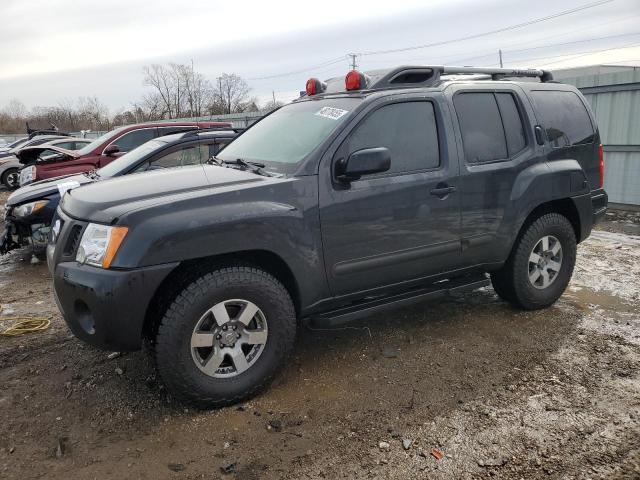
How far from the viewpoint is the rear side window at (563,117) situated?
175 inches

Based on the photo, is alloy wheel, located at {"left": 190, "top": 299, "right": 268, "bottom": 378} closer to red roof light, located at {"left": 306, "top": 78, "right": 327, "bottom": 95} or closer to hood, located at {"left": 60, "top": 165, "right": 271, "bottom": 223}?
A: hood, located at {"left": 60, "top": 165, "right": 271, "bottom": 223}

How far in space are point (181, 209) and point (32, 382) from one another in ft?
5.66

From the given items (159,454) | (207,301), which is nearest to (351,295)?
(207,301)

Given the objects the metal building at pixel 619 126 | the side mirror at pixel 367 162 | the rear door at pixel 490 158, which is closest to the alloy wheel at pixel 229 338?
the side mirror at pixel 367 162

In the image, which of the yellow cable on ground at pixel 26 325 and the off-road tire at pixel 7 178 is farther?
the off-road tire at pixel 7 178

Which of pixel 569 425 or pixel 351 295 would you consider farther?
pixel 351 295

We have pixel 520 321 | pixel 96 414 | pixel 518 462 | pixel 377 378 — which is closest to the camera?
pixel 518 462

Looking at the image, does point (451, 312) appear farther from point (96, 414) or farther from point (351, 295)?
point (96, 414)

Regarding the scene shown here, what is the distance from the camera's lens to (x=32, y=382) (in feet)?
11.5

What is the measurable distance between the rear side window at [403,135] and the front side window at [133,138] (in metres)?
6.71

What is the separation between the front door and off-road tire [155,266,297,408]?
1.46 feet

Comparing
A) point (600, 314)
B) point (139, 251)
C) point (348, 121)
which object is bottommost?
point (600, 314)

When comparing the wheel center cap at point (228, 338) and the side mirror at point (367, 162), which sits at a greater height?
the side mirror at point (367, 162)

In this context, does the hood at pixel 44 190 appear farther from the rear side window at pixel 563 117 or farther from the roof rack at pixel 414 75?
the rear side window at pixel 563 117
